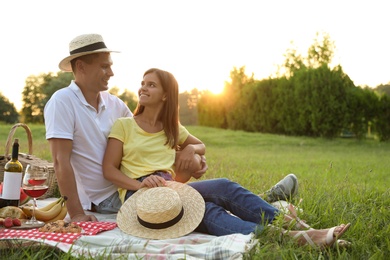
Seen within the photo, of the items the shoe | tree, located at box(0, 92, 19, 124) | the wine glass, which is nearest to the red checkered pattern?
the wine glass

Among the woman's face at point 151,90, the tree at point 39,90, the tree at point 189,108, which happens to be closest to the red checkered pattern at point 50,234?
the woman's face at point 151,90

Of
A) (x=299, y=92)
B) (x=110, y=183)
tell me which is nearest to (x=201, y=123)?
(x=299, y=92)

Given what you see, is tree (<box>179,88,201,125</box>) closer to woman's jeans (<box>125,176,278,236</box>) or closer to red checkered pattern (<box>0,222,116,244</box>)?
woman's jeans (<box>125,176,278,236</box>)

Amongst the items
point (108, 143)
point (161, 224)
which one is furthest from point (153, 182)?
point (108, 143)

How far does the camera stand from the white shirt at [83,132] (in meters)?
4.38

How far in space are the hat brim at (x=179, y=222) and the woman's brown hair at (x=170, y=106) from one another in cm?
51

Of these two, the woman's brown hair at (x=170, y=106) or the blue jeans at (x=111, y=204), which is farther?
the blue jeans at (x=111, y=204)

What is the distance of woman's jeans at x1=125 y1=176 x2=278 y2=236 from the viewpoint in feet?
12.7

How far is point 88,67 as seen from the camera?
4.61 meters

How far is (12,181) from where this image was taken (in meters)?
4.17

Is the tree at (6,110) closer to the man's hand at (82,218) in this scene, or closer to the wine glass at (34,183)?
the man's hand at (82,218)

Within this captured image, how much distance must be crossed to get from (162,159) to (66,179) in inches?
33.8

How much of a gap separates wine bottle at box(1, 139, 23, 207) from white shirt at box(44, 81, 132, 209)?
13.7 inches

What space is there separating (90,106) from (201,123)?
28.1 meters
